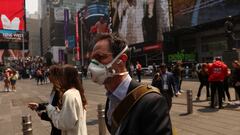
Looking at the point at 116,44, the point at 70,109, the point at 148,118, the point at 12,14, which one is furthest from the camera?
the point at 12,14

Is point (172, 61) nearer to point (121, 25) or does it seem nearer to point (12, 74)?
point (12, 74)

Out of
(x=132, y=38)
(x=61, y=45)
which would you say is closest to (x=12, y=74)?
(x=132, y=38)

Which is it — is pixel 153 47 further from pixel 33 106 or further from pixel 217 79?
pixel 33 106

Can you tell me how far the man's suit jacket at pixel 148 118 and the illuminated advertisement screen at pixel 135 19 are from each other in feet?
160

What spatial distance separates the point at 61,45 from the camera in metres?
140

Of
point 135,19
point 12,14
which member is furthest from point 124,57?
point 12,14

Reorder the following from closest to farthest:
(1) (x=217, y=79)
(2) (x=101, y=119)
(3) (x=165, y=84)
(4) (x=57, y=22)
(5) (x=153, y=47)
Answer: (2) (x=101, y=119) → (3) (x=165, y=84) → (1) (x=217, y=79) → (5) (x=153, y=47) → (4) (x=57, y=22)

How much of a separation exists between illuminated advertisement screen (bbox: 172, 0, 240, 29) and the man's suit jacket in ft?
103

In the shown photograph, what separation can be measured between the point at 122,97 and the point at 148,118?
0.24 m

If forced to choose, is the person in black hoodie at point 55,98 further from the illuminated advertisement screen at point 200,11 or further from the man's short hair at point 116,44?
the illuminated advertisement screen at point 200,11

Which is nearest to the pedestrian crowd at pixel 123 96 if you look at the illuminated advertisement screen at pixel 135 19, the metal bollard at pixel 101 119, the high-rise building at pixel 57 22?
the metal bollard at pixel 101 119

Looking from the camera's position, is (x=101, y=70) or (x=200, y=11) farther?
(x=200, y=11)

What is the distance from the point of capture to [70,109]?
11.4 ft

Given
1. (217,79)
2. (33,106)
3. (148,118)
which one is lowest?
(217,79)
